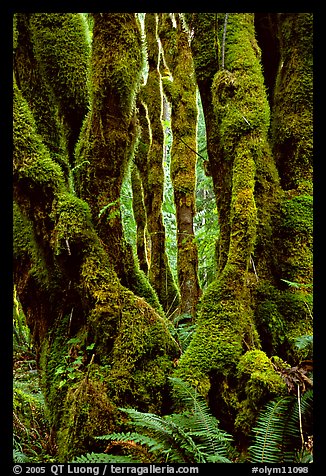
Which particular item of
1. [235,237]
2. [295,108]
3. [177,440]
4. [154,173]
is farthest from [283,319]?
[154,173]

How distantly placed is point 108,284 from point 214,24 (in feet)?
10.3

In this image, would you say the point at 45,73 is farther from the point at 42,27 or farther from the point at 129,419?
the point at 129,419

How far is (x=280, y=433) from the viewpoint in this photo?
2.92 m

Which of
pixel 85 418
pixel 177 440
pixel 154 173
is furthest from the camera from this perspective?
pixel 154 173

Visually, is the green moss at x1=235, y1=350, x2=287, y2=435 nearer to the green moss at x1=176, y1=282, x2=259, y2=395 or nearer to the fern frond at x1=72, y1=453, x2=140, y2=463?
the green moss at x1=176, y1=282, x2=259, y2=395

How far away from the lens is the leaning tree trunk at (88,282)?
3.63m

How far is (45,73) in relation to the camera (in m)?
4.76

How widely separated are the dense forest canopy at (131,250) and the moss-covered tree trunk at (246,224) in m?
0.01

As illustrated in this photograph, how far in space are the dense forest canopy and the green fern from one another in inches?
0.8

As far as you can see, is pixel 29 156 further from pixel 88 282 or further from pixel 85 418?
pixel 85 418

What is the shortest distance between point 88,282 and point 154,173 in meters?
5.23

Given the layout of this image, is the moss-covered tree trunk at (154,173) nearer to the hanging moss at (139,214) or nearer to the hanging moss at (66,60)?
the hanging moss at (139,214)

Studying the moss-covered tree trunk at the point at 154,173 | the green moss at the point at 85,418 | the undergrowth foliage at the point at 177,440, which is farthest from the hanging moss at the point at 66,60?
the moss-covered tree trunk at the point at 154,173

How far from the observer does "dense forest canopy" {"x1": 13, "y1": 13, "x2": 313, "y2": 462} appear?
341 centimetres
